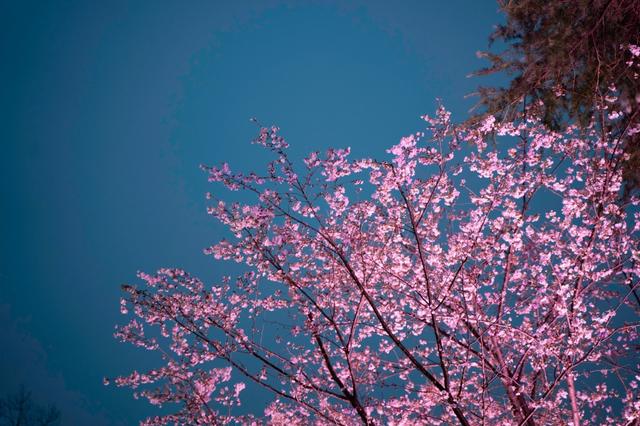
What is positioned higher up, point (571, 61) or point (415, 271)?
point (571, 61)

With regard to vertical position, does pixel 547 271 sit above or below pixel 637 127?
below

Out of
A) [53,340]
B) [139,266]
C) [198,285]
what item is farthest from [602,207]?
[139,266]

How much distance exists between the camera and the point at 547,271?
5746mm

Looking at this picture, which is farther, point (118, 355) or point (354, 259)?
point (118, 355)

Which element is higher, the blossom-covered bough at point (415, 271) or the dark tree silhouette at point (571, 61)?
the dark tree silhouette at point (571, 61)

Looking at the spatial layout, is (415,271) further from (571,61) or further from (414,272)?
(571,61)

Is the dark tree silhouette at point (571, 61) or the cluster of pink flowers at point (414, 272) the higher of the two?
the dark tree silhouette at point (571, 61)

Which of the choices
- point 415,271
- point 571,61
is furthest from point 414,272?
point 571,61

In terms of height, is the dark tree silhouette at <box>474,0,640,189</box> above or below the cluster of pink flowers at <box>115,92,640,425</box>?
above

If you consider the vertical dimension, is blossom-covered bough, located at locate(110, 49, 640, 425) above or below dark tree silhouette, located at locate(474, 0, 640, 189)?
below

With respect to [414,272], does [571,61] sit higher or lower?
higher

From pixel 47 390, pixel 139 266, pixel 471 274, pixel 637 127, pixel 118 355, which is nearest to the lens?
pixel 637 127

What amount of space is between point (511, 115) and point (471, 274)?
9.42ft

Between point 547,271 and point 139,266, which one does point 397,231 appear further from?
point 139,266
